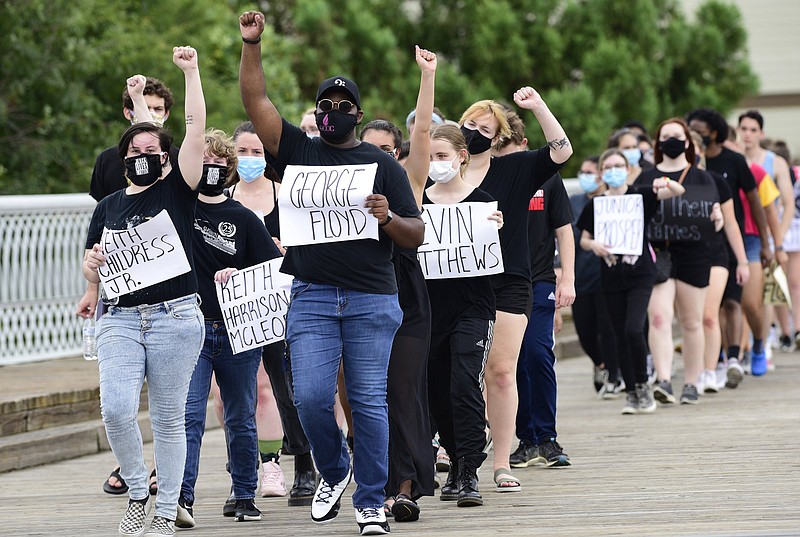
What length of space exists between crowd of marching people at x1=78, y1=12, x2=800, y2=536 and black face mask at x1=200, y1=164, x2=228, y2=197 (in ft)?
0.04

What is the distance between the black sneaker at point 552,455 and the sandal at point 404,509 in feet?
7.52

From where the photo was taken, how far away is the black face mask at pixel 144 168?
7688mm

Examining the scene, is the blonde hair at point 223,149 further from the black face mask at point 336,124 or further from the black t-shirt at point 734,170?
the black t-shirt at point 734,170

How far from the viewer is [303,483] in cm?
922

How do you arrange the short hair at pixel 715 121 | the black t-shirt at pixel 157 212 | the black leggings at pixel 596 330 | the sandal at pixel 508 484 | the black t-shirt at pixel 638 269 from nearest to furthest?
the black t-shirt at pixel 157 212
the sandal at pixel 508 484
the black t-shirt at pixel 638 269
the black leggings at pixel 596 330
the short hair at pixel 715 121

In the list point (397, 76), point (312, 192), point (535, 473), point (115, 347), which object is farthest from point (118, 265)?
point (397, 76)

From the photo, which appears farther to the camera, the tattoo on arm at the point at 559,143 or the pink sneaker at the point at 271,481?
the pink sneaker at the point at 271,481

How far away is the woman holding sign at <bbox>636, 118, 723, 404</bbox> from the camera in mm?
13203

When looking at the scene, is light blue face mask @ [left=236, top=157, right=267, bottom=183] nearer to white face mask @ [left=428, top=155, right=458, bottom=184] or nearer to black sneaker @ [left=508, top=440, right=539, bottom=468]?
white face mask @ [left=428, top=155, right=458, bottom=184]

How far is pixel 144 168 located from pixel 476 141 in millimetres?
2401

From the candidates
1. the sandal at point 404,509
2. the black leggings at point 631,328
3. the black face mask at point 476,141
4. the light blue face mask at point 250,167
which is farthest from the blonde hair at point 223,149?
the black leggings at point 631,328

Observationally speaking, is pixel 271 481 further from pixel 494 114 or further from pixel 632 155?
pixel 632 155

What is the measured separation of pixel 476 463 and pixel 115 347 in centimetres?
212

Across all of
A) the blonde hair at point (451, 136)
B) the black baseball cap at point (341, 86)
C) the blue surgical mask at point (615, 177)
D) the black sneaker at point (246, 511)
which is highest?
the black baseball cap at point (341, 86)
